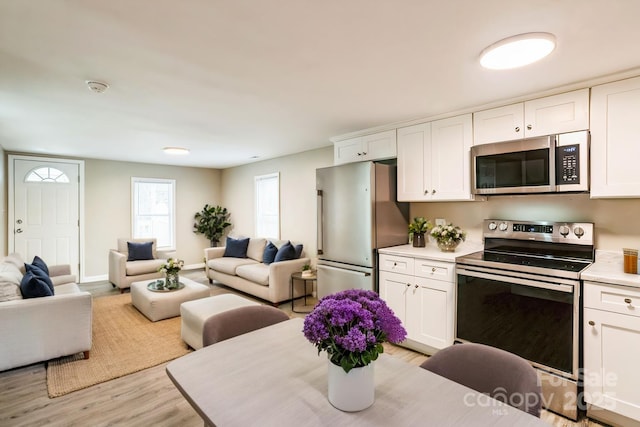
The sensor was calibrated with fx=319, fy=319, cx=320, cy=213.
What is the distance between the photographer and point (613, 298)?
1934mm

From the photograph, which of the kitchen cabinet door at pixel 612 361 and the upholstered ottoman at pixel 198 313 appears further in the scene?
the upholstered ottoman at pixel 198 313

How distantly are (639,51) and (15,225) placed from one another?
7.64 metres

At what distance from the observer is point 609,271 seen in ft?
6.79

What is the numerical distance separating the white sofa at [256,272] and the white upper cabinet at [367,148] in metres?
1.69

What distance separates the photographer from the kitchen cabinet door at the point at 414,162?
10.4 ft

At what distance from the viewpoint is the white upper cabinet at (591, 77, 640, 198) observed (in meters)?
2.11

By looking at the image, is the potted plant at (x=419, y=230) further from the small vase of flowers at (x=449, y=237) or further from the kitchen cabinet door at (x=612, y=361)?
the kitchen cabinet door at (x=612, y=361)

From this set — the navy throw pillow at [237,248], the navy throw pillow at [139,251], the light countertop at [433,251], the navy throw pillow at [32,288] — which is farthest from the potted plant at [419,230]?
the navy throw pillow at [139,251]

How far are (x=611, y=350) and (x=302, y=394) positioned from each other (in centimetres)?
204

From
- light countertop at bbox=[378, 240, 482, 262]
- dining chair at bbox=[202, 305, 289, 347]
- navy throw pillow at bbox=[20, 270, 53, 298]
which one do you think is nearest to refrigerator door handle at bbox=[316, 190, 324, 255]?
light countertop at bbox=[378, 240, 482, 262]

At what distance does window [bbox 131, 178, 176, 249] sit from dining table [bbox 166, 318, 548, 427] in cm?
595

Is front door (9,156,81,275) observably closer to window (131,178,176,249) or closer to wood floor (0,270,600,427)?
window (131,178,176,249)

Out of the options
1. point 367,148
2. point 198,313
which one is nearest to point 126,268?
point 198,313

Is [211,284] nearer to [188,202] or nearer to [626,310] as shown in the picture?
[188,202]
